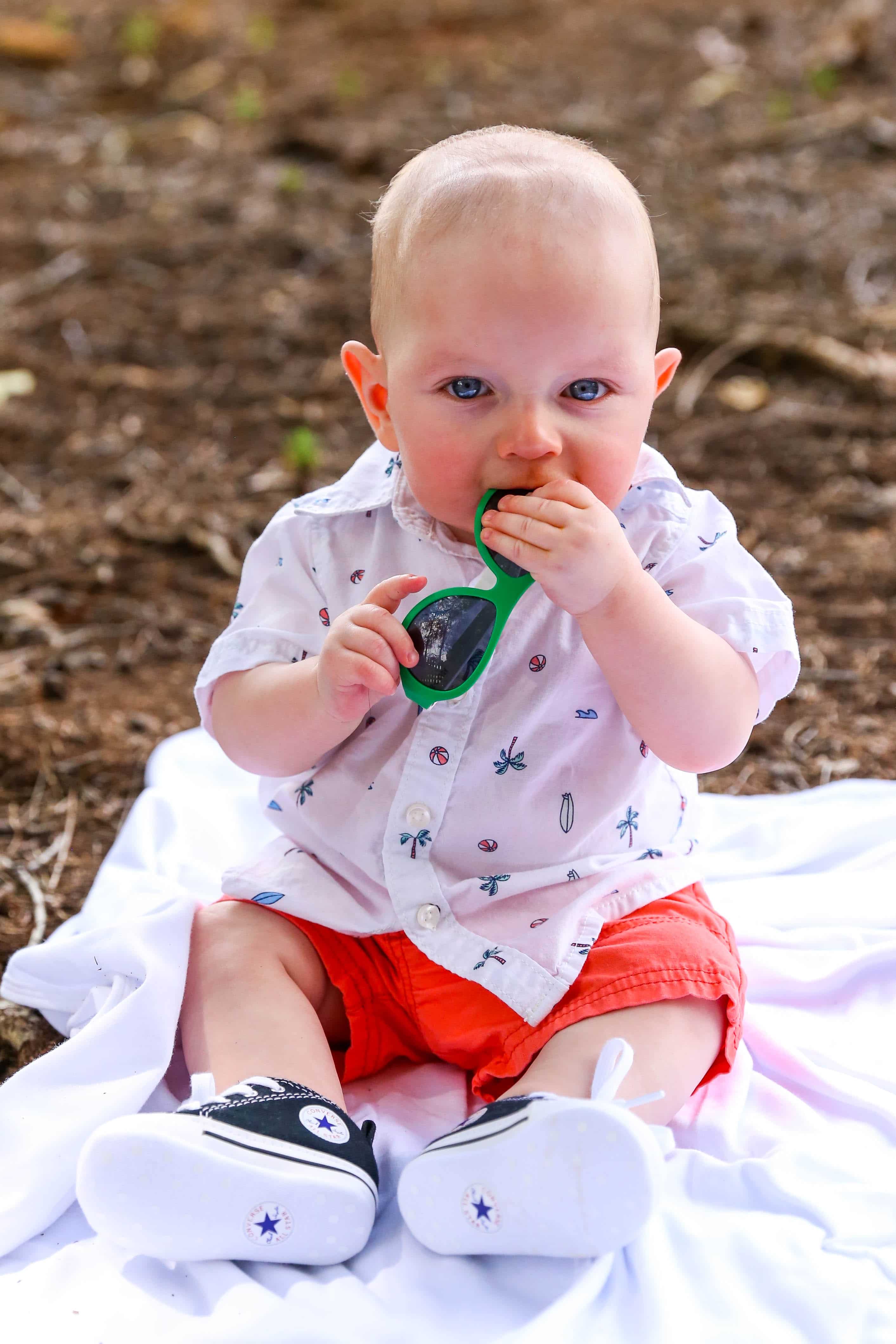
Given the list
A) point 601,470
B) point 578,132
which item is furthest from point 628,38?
point 601,470

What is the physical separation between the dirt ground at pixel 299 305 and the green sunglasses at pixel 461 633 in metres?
0.67

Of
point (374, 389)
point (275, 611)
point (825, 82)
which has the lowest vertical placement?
point (825, 82)

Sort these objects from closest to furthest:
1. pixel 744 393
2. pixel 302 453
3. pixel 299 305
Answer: pixel 302 453, pixel 744 393, pixel 299 305

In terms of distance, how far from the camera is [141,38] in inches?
212

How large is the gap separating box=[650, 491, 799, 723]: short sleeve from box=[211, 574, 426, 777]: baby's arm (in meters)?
0.29

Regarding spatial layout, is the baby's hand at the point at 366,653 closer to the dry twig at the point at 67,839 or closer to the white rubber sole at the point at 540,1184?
the white rubber sole at the point at 540,1184

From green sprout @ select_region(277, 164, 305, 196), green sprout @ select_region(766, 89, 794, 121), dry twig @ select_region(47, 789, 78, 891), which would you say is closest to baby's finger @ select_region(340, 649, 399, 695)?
dry twig @ select_region(47, 789, 78, 891)

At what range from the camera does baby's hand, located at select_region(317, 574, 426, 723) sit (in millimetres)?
1286

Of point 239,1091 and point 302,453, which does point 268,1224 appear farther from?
point 302,453

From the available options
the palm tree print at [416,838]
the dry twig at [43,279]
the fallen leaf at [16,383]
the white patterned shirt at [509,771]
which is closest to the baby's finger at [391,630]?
the white patterned shirt at [509,771]

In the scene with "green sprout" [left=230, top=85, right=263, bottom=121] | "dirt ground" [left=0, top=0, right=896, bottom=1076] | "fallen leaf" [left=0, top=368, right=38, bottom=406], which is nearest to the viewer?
"dirt ground" [left=0, top=0, right=896, bottom=1076]

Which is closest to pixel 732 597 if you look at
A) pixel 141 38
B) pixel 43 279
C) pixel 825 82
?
pixel 43 279

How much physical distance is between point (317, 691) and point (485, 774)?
7.9 inches

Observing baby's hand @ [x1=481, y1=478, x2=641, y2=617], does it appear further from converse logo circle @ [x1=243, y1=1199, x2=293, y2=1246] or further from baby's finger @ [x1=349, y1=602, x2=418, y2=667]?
converse logo circle @ [x1=243, y1=1199, x2=293, y2=1246]
